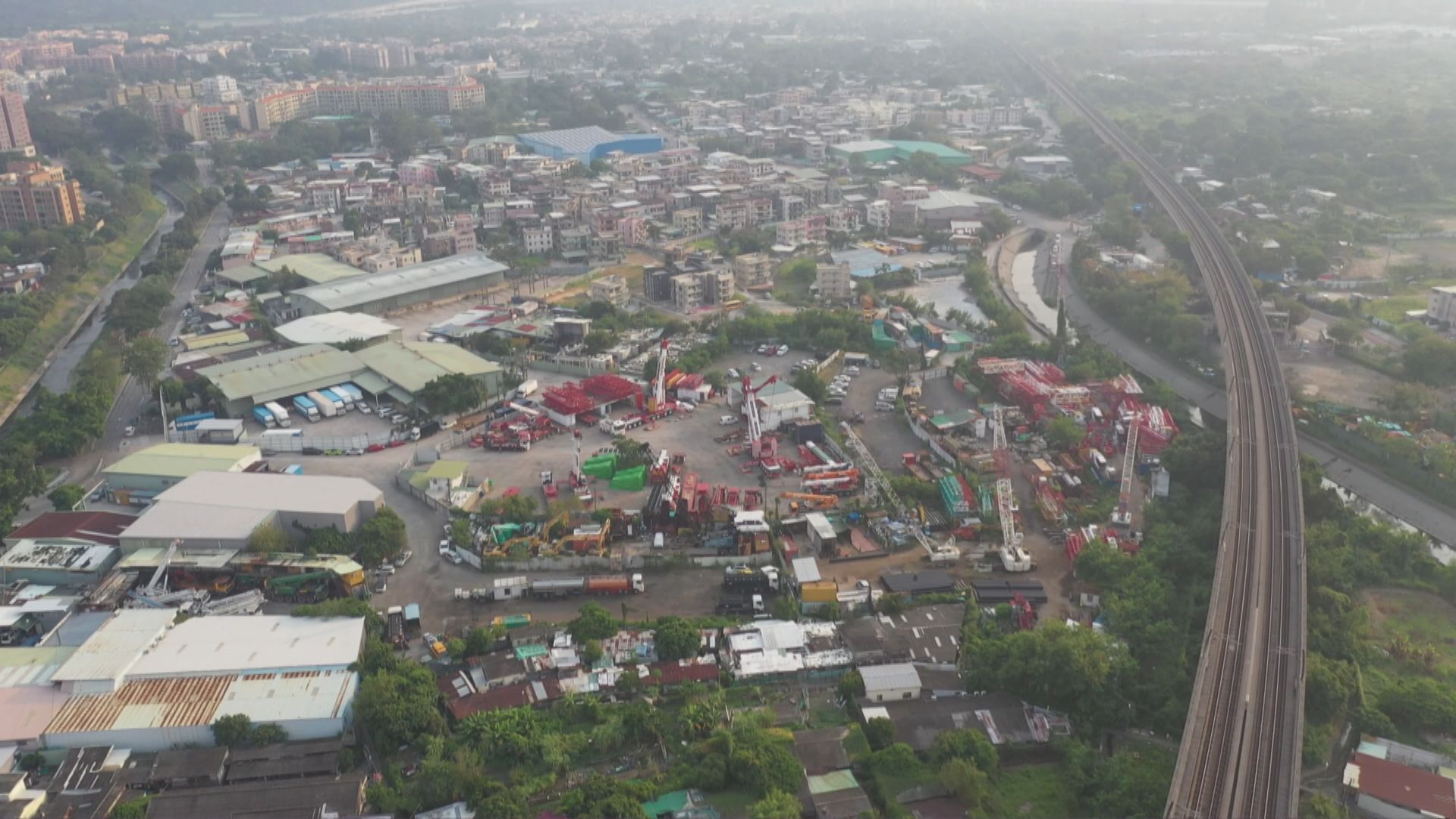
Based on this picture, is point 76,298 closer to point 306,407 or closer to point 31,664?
point 306,407

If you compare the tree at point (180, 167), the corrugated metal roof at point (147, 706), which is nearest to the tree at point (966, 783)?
the corrugated metal roof at point (147, 706)

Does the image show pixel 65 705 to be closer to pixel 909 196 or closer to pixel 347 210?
pixel 347 210

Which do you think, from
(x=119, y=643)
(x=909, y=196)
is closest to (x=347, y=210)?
(x=909, y=196)

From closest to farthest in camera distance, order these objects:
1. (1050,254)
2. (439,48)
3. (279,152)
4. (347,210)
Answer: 1. (1050,254)
2. (347,210)
3. (279,152)
4. (439,48)

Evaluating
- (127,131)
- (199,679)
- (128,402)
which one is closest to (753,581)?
(199,679)

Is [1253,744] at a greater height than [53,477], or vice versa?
[1253,744]

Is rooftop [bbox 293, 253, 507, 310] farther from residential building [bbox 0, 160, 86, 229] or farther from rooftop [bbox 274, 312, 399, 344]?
residential building [bbox 0, 160, 86, 229]
